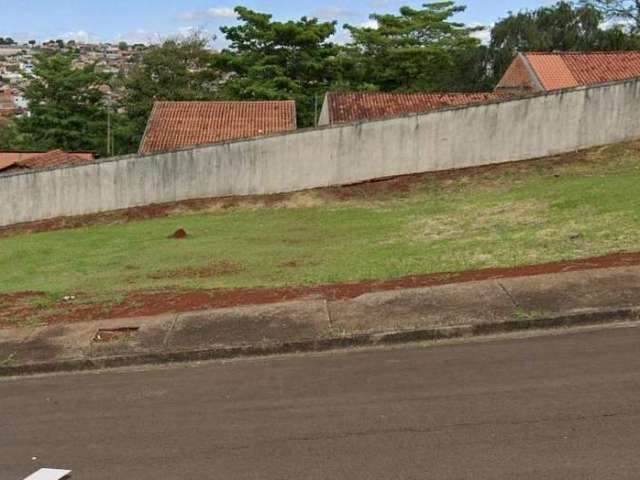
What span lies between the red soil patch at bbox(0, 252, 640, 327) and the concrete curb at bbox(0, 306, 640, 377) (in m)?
1.47

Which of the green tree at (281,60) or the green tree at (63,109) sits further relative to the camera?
the green tree at (63,109)

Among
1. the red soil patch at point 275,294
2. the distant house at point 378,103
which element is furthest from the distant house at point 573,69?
the red soil patch at point 275,294

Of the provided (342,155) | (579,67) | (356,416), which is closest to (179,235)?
(342,155)

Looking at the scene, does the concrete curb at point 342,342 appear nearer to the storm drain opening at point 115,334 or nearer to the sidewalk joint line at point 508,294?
the sidewalk joint line at point 508,294

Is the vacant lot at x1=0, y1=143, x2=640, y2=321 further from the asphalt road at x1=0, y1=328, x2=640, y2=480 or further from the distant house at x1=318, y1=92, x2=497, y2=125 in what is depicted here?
the distant house at x1=318, y1=92, x2=497, y2=125

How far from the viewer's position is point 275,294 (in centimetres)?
848

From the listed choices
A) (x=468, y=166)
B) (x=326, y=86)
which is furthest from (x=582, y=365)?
(x=326, y=86)

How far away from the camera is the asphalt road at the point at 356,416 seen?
4141mm

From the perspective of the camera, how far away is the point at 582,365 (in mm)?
5352

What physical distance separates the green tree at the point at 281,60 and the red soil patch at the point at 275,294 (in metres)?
33.0

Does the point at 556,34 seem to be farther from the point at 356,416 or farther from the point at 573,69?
the point at 356,416

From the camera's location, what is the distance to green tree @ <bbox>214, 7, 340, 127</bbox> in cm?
4147

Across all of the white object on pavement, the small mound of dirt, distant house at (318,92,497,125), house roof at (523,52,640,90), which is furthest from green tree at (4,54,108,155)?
the white object on pavement

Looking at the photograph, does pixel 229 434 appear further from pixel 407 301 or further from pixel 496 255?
pixel 496 255
